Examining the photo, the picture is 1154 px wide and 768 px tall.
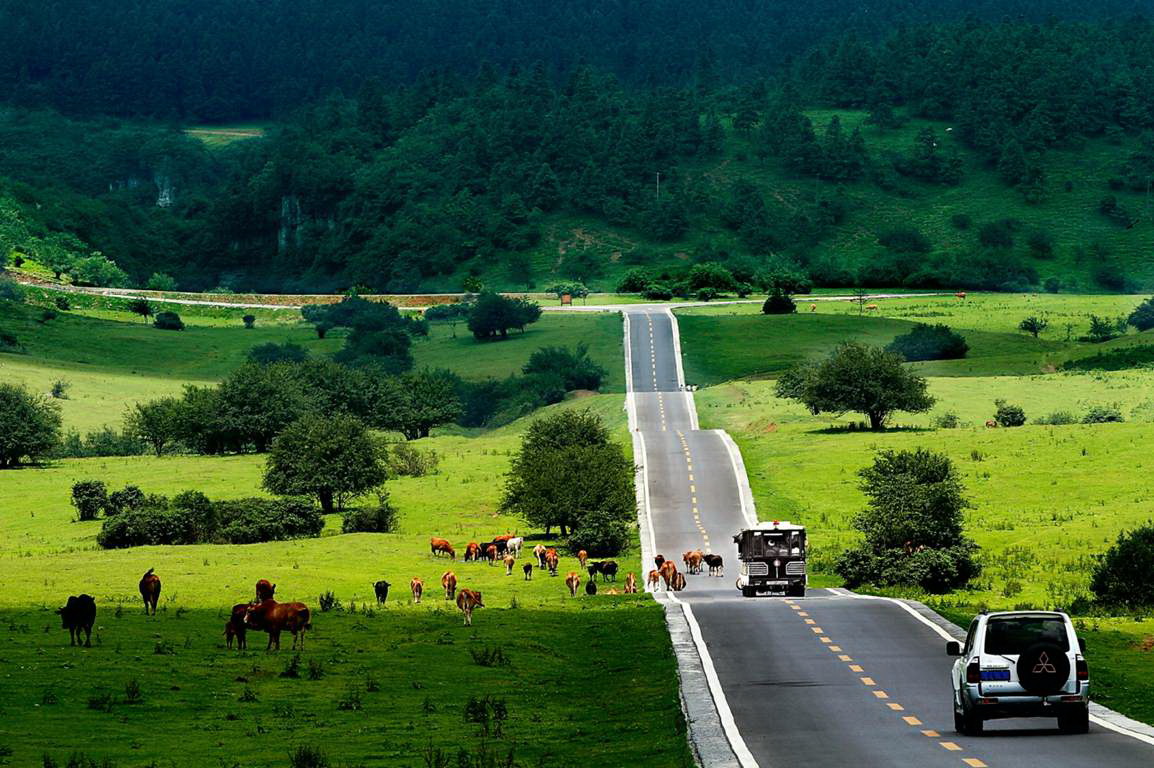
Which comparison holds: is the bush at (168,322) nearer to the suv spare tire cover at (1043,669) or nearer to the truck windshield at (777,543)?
the truck windshield at (777,543)

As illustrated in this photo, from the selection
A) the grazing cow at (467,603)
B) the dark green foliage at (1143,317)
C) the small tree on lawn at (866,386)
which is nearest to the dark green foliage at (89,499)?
the grazing cow at (467,603)

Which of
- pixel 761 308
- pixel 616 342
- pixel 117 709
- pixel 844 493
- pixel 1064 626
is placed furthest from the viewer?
pixel 761 308

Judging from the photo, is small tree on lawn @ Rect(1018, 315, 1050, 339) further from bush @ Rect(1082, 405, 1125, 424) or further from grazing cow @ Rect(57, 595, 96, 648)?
grazing cow @ Rect(57, 595, 96, 648)

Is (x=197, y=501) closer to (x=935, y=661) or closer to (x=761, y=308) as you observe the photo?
(x=935, y=661)

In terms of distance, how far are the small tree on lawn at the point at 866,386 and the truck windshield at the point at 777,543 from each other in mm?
46488

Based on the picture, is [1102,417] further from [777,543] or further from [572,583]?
[572,583]

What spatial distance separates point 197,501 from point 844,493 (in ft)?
93.5

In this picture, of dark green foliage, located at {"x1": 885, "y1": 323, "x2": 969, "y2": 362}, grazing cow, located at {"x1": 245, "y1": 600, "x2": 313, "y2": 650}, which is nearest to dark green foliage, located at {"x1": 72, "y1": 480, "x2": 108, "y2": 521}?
grazing cow, located at {"x1": 245, "y1": 600, "x2": 313, "y2": 650}

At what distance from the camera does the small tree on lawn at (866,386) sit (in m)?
98.9

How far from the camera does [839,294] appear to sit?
19900 cm

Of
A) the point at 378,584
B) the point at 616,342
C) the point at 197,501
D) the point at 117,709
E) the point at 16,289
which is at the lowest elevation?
the point at 117,709

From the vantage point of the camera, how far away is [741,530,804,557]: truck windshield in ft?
175

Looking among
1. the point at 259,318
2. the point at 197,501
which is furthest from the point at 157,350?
the point at 197,501

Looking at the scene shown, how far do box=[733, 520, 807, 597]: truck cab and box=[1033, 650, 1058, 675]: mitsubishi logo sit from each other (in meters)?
28.5
